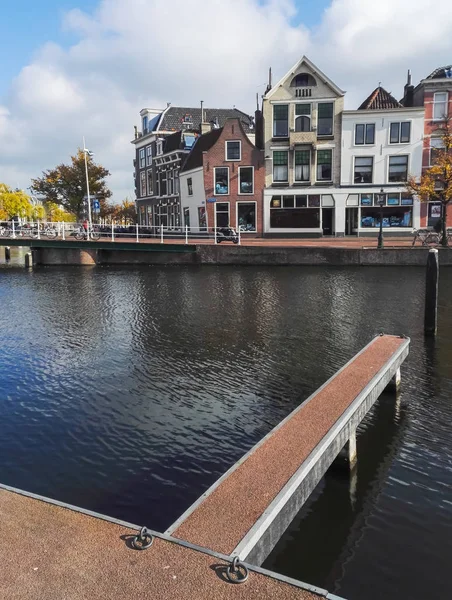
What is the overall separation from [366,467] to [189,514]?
326 centimetres

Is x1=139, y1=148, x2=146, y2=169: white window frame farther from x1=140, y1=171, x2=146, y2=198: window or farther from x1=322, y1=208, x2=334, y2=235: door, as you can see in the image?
x1=322, y1=208, x2=334, y2=235: door

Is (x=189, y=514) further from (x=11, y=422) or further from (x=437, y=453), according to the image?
(x=11, y=422)

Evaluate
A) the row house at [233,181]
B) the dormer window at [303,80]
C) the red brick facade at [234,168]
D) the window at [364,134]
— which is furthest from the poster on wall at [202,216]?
the window at [364,134]

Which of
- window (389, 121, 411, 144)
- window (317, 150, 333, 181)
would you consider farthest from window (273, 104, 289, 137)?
window (389, 121, 411, 144)

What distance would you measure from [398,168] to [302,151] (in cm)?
803

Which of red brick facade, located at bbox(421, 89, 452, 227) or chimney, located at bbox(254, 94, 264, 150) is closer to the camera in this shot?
red brick facade, located at bbox(421, 89, 452, 227)

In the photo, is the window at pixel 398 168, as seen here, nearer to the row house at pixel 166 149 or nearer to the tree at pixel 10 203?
the row house at pixel 166 149

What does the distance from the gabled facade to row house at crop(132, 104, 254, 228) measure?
868 cm

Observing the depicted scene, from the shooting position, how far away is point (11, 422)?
8438mm

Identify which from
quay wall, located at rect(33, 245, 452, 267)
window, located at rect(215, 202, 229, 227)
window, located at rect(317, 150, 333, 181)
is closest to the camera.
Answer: quay wall, located at rect(33, 245, 452, 267)

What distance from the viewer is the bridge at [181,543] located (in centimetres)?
364

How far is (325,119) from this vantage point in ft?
136

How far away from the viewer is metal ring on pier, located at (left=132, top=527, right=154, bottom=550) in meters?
4.08

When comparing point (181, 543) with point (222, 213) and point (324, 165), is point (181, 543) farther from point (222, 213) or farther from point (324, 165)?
point (324, 165)
